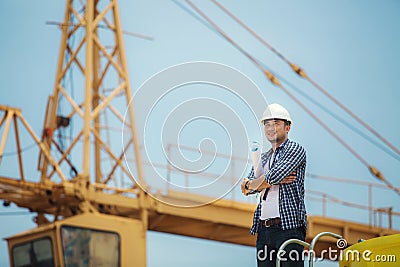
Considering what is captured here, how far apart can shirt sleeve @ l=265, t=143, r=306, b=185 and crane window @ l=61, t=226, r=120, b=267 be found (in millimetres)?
18329

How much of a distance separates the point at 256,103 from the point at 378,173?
28202 mm

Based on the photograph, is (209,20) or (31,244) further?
(209,20)

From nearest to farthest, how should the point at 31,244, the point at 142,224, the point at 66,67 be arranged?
the point at 31,244 → the point at 142,224 → the point at 66,67

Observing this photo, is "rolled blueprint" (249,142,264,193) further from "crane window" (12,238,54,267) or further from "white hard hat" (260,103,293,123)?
"crane window" (12,238,54,267)

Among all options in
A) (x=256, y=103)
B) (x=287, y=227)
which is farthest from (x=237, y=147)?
(x=287, y=227)

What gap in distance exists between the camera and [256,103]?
7586mm

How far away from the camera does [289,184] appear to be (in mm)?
7402

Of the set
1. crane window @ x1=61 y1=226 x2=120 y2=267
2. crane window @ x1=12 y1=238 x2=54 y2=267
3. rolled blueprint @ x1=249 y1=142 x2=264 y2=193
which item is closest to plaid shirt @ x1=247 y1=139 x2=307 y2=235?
rolled blueprint @ x1=249 y1=142 x2=264 y2=193

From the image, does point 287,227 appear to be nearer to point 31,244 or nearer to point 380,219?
point 31,244

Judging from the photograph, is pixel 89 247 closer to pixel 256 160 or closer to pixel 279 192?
pixel 256 160

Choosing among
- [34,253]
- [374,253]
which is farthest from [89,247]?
[374,253]

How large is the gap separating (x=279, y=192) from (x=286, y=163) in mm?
266

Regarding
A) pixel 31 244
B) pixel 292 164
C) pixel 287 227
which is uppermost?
pixel 292 164

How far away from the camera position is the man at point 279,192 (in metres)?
7.25
